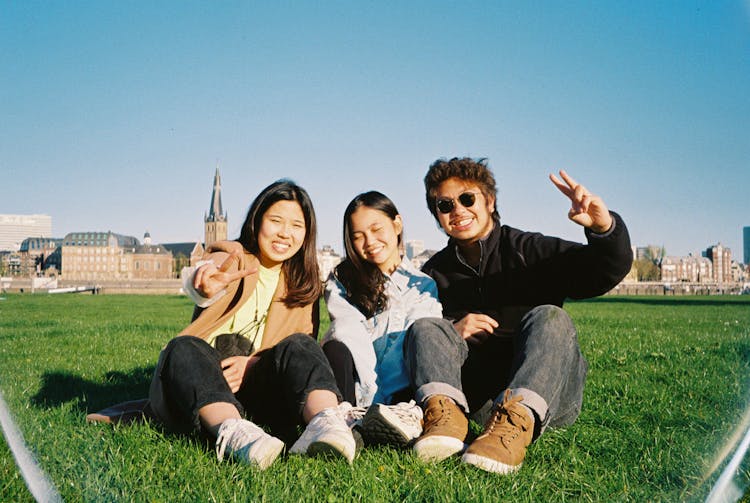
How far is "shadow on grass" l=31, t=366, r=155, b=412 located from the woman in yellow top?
682mm

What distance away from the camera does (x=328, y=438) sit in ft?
9.58

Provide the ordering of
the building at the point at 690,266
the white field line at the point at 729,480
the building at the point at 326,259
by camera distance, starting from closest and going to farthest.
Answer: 1. the white field line at the point at 729,480
2. the building at the point at 690,266
3. the building at the point at 326,259

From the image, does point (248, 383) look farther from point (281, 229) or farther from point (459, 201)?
point (459, 201)

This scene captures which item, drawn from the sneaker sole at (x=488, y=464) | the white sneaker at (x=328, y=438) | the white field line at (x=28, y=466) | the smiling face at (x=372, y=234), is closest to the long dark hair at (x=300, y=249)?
the smiling face at (x=372, y=234)

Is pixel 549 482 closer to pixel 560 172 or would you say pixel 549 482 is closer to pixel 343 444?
pixel 343 444

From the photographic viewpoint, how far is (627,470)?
2924 mm

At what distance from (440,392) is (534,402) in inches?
18.4

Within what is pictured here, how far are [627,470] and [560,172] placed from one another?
4.58 ft

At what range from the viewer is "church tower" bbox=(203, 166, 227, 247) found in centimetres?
288

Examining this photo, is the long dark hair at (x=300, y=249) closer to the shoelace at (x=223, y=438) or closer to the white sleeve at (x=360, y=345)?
the white sleeve at (x=360, y=345)

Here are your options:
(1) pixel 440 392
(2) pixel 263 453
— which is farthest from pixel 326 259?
(2) pixel 263 453

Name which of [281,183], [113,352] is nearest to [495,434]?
[281,183]

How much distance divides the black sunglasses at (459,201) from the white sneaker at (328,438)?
135cm

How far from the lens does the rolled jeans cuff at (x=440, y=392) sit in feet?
10.7
